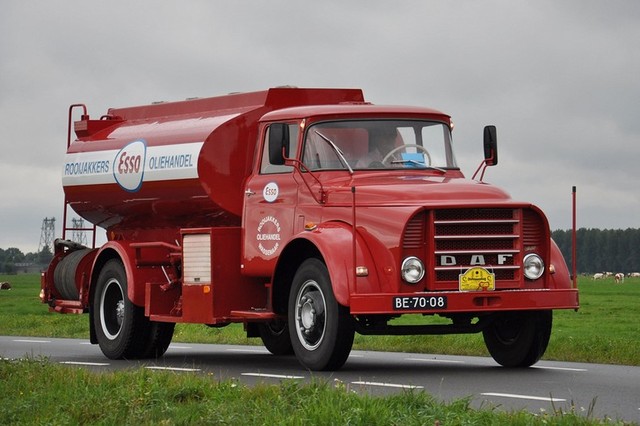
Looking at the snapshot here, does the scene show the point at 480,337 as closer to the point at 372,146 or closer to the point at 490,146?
the point at 490,146

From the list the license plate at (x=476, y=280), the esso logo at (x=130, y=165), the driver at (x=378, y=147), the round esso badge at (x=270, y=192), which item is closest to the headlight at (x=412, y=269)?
the license plate at (x=476, y=280)

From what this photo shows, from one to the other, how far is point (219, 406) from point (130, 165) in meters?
10.4

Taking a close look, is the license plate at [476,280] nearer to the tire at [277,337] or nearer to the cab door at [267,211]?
the cab door at [267,211]

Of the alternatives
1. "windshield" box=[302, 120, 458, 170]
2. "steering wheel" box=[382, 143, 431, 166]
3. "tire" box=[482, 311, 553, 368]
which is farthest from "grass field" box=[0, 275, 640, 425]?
"tire" box=[482, 311, 553, 368]

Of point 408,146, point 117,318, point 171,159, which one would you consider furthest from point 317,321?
point 117,318

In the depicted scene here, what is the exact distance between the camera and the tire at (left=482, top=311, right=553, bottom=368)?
640 inches

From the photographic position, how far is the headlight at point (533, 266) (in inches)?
618

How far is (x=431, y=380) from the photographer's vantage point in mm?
14500

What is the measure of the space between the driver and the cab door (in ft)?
2.87

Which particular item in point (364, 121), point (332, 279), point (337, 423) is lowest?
point (337, 423)

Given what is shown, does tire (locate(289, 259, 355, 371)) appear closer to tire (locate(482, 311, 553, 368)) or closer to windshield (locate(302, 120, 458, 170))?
windshield (locate(302, 120, 458, 170))

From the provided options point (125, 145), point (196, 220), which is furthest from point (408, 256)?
point (125, 145)

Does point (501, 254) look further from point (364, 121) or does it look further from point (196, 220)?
point (196, 220)

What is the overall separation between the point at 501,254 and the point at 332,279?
6.27 ft
